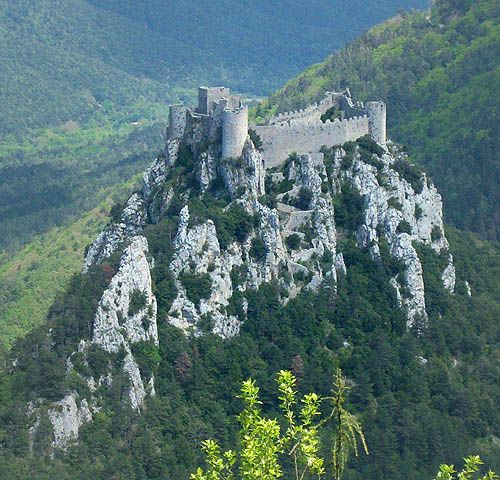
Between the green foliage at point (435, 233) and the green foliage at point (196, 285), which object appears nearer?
the green foliage at point (196, 285)

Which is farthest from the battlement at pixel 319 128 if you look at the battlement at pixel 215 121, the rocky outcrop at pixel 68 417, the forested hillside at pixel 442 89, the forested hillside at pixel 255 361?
the forested hillside at pixel 442 89

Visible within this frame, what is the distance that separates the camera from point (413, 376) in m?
82.6

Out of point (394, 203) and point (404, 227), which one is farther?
point (394, 203)

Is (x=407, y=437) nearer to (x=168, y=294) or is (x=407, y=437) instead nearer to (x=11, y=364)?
(x=168, y=294)

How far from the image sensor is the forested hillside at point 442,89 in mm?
131875

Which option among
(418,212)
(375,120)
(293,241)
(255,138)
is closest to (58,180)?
(375,120)

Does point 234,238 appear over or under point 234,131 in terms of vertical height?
under

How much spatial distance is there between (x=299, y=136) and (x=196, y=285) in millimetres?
10859

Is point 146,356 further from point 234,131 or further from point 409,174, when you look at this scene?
point 409,174

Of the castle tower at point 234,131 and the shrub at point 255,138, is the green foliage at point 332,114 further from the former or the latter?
the castle tower at point 234,131

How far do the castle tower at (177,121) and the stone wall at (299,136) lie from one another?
475 cm

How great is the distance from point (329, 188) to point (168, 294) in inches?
449

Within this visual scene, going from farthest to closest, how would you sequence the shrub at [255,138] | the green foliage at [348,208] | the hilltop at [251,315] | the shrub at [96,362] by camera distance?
the green foliage at [348,208], the shrub at [255,138], the shrub at [96,362], the hilltop at [251,315]

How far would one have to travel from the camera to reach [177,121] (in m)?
87.6
